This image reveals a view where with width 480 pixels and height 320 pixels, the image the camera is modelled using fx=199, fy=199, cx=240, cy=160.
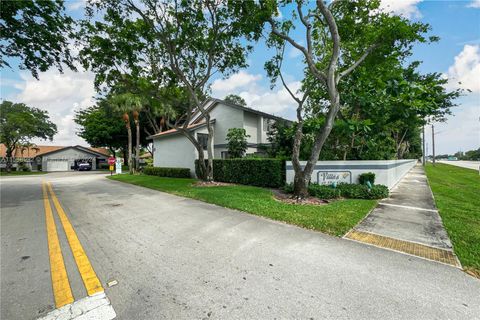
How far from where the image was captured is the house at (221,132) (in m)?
16.6

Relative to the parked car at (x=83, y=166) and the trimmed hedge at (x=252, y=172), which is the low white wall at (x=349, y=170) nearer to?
the trimmed hedge at (x=252, y=172)

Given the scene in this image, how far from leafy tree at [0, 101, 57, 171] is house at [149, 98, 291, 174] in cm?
2712

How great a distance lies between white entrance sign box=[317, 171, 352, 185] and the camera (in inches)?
349

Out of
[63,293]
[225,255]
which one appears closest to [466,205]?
[225,255]

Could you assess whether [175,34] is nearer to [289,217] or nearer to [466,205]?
[289,217]

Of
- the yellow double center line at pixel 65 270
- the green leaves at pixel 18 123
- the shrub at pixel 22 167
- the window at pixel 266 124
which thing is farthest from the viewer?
the shrub at pixel 22 167

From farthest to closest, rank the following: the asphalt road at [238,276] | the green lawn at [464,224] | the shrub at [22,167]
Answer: the shrub at [22,167], the green lawn at [464,224], the asphalt road at [238,276]

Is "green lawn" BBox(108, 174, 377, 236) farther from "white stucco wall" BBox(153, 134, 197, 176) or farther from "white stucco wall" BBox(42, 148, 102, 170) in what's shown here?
"white stucco wall" BBox(42, 148, 102, 170)

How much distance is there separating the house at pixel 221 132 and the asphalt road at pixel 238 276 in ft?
40.9

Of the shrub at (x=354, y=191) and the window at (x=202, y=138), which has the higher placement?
the window at (x=202, y=138)

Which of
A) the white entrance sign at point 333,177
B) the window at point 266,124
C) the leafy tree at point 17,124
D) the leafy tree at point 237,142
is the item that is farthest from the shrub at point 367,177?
the leafy tree at point 17,124

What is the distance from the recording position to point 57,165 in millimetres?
35719

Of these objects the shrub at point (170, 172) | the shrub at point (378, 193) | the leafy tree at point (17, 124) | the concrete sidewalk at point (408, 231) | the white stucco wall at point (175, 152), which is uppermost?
the leafy tree at point (17, 124)

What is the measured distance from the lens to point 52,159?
35281mm
